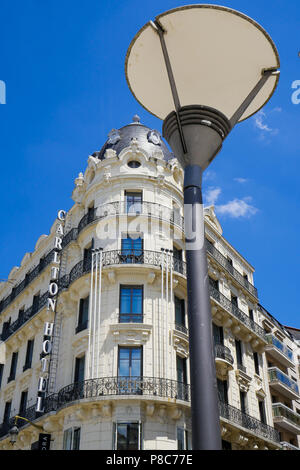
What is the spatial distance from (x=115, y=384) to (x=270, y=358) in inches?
722

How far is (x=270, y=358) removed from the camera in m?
35.6

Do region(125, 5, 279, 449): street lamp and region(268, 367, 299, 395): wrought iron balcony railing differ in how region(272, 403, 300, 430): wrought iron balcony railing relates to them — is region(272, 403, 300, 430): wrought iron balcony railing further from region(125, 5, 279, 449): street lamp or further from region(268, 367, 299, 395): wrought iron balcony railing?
region(125, 5, 279, 449): street lamp

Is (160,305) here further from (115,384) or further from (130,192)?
(130,192)

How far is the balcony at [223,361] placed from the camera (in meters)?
25.1

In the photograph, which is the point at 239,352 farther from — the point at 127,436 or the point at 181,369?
the point at 127,436

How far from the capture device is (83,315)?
2389 centimetres

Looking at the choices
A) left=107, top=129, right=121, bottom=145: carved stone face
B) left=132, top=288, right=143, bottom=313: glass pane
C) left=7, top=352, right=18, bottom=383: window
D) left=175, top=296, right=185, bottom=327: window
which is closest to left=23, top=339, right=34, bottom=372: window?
left=7, top=352, right=18, bottom=383: window

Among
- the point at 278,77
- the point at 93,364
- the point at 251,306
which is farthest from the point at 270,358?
the point at 278,77

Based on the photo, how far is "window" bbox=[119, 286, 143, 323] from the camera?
72.7 ft

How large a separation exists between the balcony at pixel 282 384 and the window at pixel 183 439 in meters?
13.5

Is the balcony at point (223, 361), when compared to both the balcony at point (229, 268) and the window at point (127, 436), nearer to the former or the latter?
the balcony at point (229, 268)

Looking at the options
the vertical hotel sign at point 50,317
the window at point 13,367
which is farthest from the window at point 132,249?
the window at point 13,367

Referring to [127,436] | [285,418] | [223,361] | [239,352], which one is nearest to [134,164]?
[223,361]

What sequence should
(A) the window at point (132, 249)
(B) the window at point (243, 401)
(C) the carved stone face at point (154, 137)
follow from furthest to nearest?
(C) the carved stone face at point (154, 137), (B) the window at point (243, 401), (A) the window at point (132, 249)
